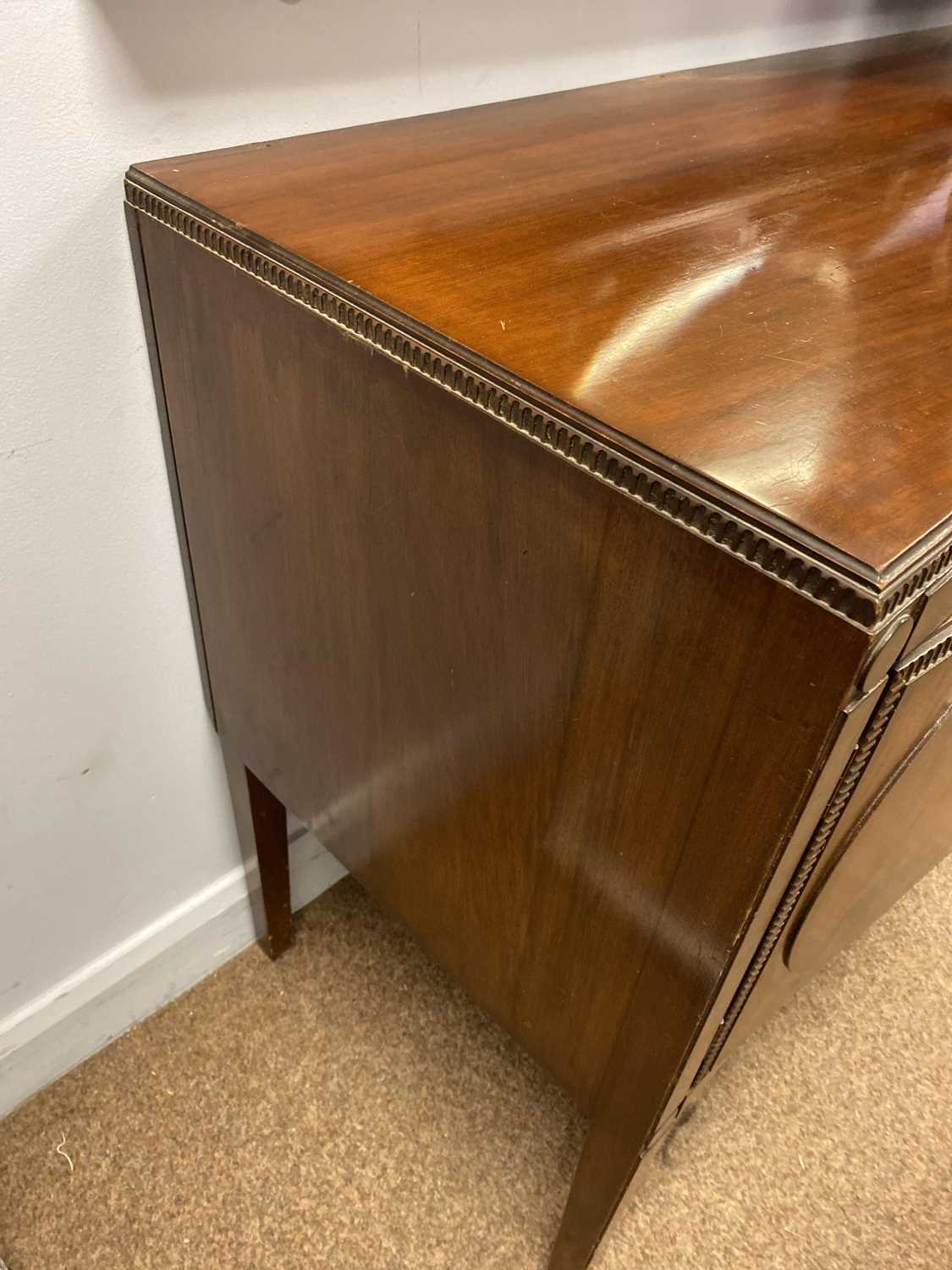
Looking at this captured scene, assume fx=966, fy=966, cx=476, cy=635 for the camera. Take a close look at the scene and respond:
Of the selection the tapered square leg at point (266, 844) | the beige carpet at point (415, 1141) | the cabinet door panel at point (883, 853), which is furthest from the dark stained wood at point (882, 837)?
the tapered square leg at point (266, 844)

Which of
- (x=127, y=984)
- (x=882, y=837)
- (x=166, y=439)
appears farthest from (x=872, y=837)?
(x=127, y=984)

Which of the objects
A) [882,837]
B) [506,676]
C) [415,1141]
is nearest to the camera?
[506,676]

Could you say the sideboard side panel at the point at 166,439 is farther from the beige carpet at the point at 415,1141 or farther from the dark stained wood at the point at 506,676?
the beige carpet at the point at 415,1141

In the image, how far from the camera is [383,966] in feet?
3.64

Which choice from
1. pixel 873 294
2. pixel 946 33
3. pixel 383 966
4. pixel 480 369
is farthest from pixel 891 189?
pixel 383 966

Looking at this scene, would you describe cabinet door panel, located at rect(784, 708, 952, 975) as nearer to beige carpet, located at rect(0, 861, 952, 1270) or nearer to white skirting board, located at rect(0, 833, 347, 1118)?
beige carpet, located at rect(0, 861, 952, 1270)

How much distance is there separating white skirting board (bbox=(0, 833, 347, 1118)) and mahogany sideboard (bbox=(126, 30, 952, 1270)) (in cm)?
35

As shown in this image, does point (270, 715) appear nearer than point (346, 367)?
No

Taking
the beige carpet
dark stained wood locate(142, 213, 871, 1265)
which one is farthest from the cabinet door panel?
the beige carpet

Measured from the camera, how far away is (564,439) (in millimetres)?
397

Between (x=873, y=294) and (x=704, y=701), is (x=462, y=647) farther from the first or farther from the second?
(x=873, y=294)

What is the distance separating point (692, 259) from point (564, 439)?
0.18m

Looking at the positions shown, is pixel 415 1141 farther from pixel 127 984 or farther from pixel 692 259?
pixel 692 259

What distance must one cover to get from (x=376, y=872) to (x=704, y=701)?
407 millimetres
